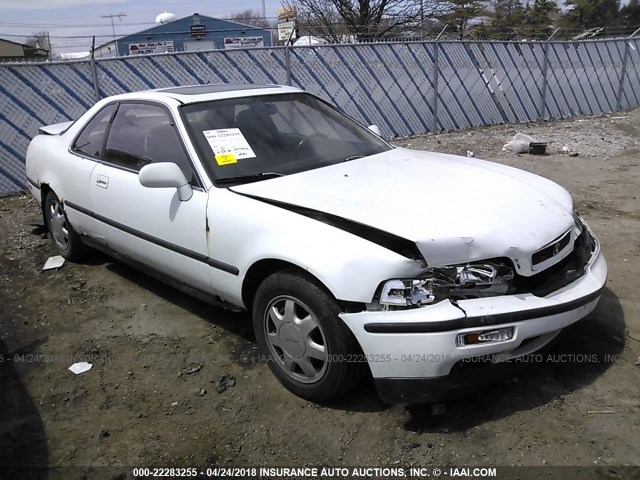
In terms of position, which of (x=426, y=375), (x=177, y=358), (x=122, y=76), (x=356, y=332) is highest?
(x=122, y=76)

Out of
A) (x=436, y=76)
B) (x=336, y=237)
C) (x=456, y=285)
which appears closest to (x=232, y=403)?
(x=336, y=237)

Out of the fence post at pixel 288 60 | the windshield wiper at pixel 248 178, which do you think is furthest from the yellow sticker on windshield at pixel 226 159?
the fence post at pixel 288 60

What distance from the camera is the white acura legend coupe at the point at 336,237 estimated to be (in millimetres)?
2500

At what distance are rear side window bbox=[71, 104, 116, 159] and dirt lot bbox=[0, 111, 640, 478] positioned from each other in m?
1.16

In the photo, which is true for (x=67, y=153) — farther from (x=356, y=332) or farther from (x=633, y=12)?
(x=633, y=12)

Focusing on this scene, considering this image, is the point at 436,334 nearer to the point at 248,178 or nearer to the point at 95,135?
the point at 248,178

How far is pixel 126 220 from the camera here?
3914mm

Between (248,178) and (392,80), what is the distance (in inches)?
346

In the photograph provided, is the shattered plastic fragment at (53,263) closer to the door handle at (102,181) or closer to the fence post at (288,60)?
the door handle at (102,181)

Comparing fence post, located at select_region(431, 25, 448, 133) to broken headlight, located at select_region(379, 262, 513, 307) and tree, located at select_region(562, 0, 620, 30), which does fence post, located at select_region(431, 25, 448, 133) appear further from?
tree, located at select_region(562, 0, 620, 30)

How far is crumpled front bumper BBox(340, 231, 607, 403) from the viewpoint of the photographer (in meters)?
2.42

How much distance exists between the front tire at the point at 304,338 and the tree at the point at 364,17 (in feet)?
55.9

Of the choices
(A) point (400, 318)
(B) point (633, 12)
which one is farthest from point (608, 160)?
(B) point (633, 12)

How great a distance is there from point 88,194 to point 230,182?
66.1 inches
